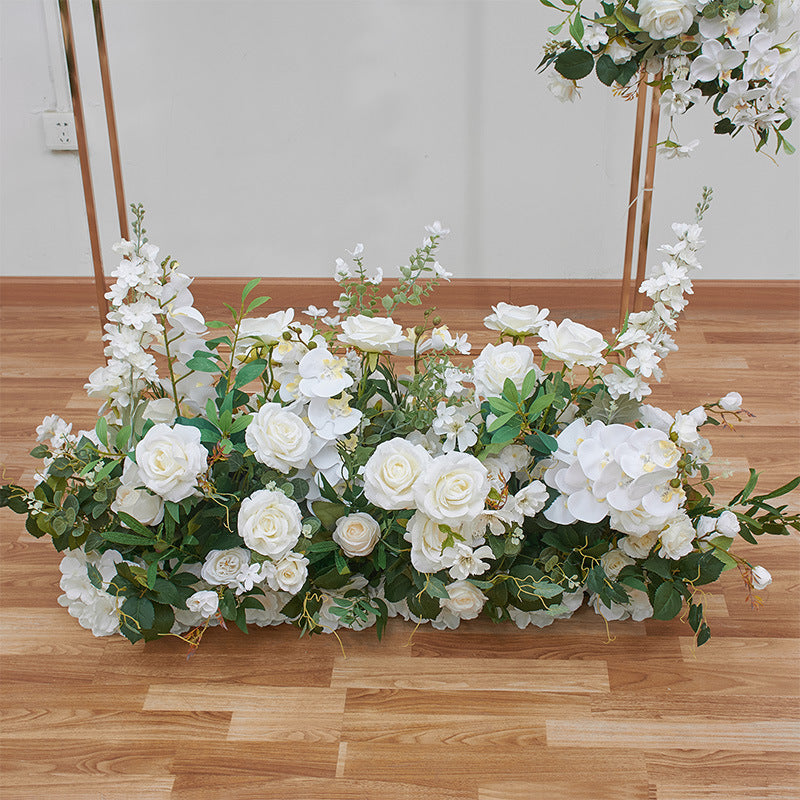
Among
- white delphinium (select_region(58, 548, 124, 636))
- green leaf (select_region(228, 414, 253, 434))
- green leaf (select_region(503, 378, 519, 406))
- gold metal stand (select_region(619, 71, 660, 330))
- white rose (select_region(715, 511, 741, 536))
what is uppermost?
gold metal stand (select_region(619, 71, 660, 330))

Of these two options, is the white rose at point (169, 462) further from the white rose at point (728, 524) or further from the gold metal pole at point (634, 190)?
the gold metal pole at point (634, 190)

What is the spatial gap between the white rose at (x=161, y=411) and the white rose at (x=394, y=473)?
0.34 metres

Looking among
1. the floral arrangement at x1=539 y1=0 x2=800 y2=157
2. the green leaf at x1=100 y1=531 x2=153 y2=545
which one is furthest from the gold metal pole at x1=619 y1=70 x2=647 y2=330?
the green leaf at x1=100 y1=531 x2=153 y2=545

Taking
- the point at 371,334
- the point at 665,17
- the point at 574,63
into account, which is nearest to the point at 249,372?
the point at 371,334

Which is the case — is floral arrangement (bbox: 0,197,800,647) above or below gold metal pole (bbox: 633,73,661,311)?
below

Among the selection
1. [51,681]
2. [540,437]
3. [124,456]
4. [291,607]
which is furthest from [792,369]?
[51,681]

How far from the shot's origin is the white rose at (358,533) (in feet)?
4.41

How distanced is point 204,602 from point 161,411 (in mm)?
295

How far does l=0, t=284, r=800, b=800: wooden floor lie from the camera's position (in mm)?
1228

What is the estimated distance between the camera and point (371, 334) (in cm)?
135

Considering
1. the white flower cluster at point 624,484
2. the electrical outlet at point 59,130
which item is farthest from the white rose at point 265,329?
the electrical outlet at point 59,130

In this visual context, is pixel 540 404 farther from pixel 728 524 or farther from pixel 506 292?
pixel 506 292

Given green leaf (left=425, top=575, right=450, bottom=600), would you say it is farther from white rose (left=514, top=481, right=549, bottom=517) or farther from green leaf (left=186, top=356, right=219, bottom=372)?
green leaf (left=186, top=356, right=219, bottom=372)

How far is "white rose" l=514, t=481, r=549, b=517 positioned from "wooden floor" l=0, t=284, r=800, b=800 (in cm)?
23
